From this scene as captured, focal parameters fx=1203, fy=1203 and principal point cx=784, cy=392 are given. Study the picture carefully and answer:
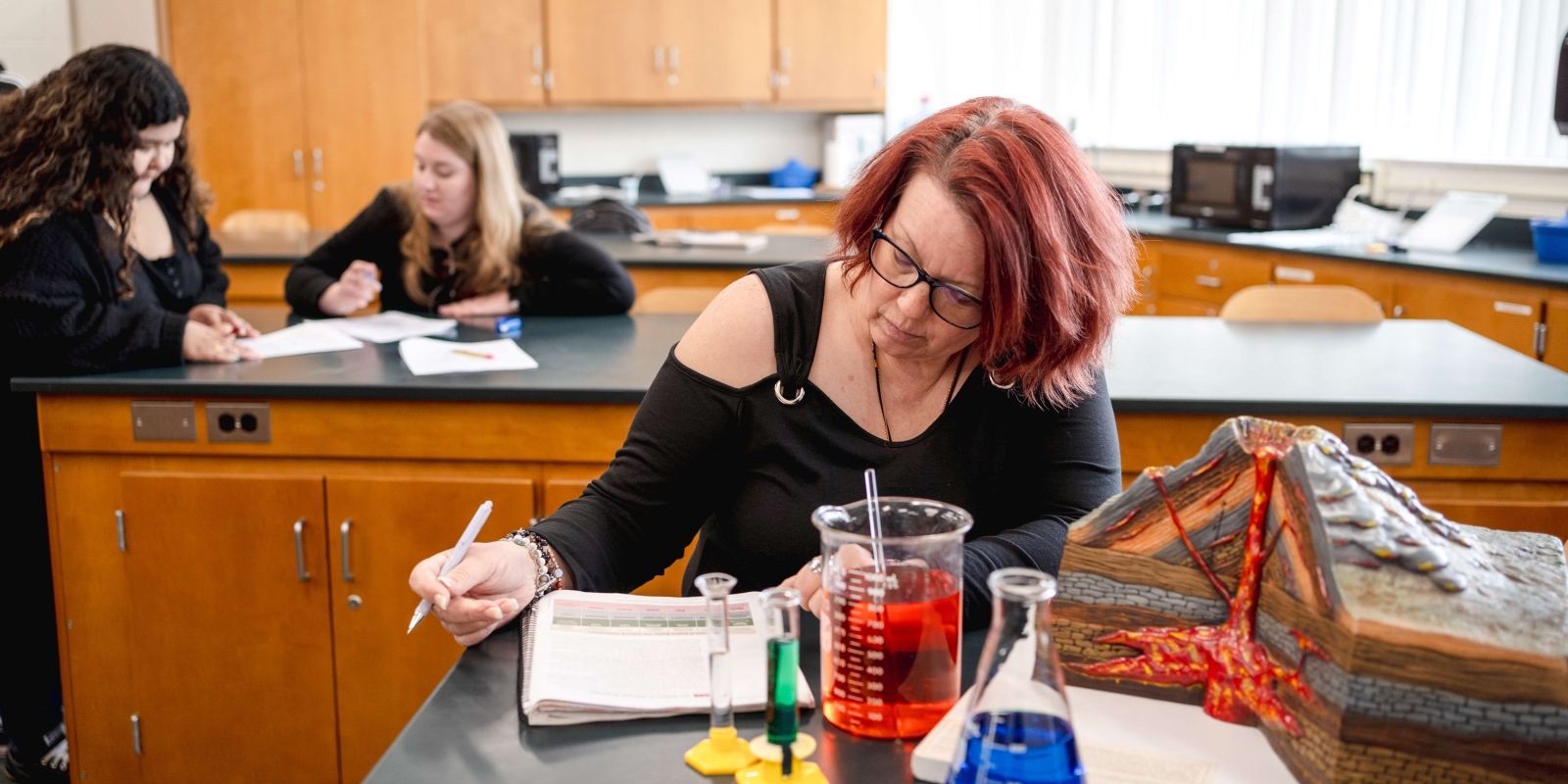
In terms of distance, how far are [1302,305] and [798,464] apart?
2.02 metres

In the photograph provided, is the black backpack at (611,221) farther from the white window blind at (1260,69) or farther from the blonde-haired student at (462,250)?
the white window blind at (1260,69)

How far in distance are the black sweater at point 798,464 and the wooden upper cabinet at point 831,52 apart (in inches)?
197

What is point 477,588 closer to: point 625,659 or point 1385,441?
point 625,659

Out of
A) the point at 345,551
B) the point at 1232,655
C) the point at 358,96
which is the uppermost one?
the point at 358,96

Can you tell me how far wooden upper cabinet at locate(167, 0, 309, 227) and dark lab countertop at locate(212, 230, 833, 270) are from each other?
4.28ft

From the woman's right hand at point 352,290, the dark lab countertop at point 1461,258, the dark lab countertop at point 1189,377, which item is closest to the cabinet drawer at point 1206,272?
the dark lab countertop at point 1461,258

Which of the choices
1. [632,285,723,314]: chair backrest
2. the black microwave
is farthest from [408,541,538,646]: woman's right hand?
the black microwave

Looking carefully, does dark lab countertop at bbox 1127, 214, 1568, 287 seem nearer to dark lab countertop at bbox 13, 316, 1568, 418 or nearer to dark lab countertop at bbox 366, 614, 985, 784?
dark lab countertop at bbox 13, 316, 1568, 418

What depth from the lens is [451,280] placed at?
2930mm

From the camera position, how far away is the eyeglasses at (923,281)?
47.3 inches

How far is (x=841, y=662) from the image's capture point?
0.90m

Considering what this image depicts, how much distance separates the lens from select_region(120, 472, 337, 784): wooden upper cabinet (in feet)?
7.25

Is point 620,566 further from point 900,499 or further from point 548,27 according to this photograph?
point 548,27

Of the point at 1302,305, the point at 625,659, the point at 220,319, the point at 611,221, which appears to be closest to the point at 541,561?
the point at 625,659
